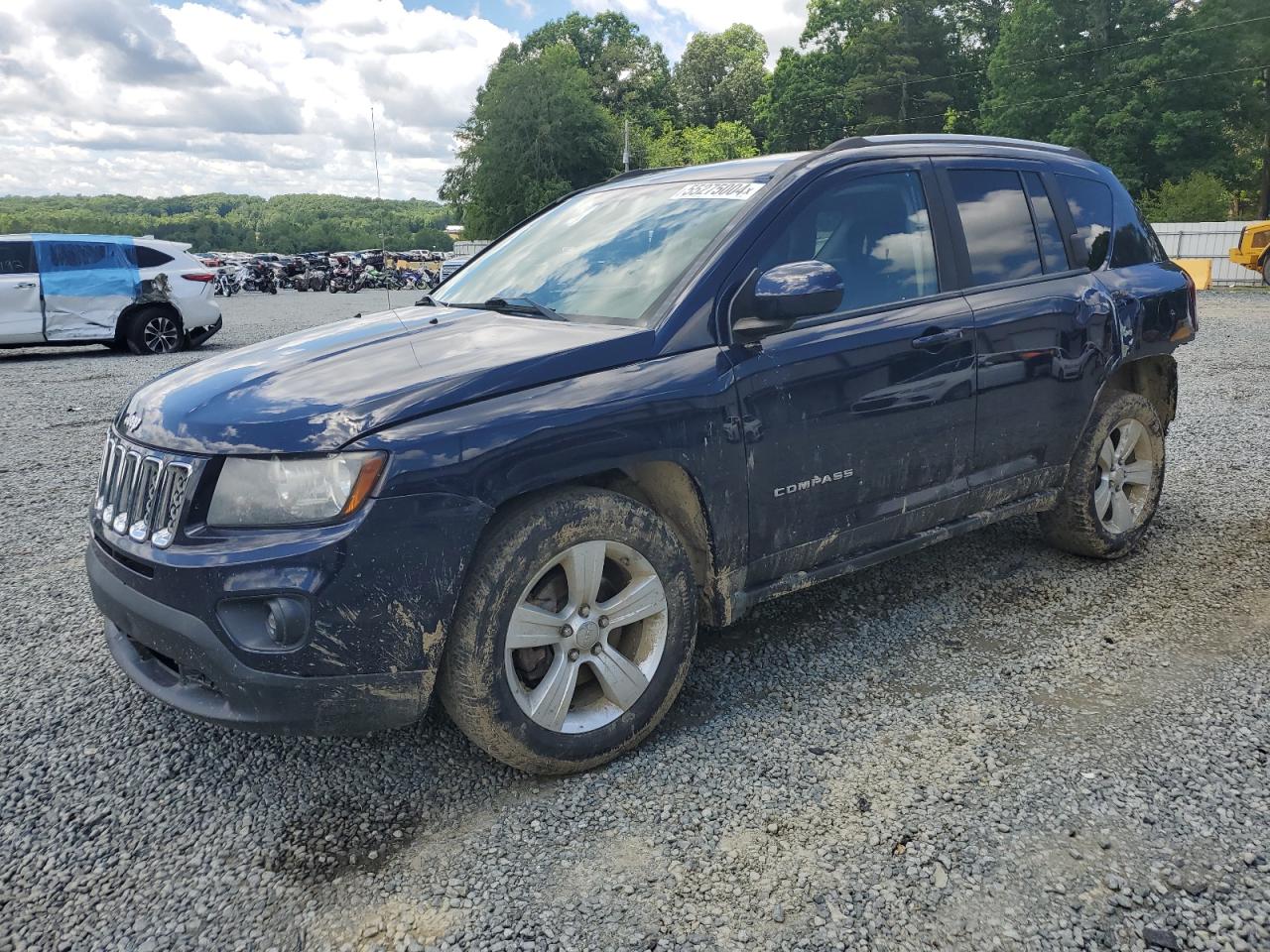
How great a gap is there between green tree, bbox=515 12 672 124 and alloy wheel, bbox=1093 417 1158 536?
83.8 metres

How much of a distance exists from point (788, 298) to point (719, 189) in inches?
28.1

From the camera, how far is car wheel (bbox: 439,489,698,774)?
8.43 ft

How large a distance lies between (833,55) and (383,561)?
68646mm

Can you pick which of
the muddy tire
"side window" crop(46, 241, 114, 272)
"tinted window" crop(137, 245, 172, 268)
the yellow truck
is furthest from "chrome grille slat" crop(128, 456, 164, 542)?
the yellow truck

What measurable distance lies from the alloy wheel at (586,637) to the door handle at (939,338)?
54.0 inches

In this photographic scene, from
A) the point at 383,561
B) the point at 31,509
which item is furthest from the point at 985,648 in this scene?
the point at 31,509

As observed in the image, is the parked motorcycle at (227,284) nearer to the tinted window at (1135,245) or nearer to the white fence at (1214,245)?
the white fence at (1214,245)

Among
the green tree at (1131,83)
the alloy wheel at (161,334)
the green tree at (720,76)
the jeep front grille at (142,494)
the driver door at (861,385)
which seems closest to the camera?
the jeep front grille at (142,494)

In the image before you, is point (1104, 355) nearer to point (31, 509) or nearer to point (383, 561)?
point (383, 561)

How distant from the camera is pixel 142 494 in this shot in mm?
2627

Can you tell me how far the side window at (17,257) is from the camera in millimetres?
12594

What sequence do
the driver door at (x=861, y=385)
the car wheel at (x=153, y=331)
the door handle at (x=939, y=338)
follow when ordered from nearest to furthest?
the driver door at (x=861, y=385)
the door handle at (x=939, y=338)
the car wheel at (x=153, y=331)

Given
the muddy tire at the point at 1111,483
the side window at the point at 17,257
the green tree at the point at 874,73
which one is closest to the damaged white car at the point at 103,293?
the side window at the point at 17,257

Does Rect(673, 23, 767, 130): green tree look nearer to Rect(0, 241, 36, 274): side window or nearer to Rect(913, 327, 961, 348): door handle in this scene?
Rect(0, 241, 36, 274): side window
